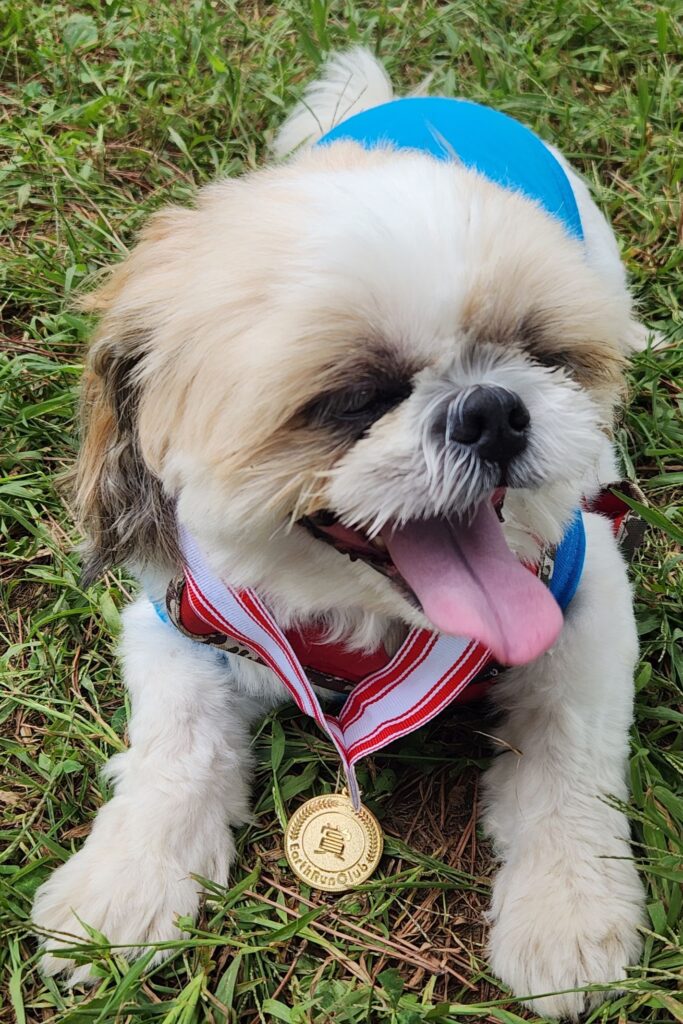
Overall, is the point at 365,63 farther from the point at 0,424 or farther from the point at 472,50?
the point at 0,424

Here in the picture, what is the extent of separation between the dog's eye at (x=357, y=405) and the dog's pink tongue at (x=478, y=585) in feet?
0.66

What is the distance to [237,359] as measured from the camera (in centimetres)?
162

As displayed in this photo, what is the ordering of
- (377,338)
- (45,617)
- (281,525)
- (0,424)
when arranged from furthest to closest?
1. (0,424)
2. (45,617)
3. (281,525)
4. (377,338)

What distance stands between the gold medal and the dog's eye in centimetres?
106

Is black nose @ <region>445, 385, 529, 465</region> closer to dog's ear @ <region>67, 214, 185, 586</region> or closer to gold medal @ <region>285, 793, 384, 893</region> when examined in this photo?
dog's ear @ <region>67, 214, 185, 586</region>

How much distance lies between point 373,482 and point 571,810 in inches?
37.6

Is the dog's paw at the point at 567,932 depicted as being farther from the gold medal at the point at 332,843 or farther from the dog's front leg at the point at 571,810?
the gold medal at the point at 332,843

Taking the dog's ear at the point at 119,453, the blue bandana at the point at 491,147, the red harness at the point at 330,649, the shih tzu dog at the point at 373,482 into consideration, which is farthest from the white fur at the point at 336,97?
the red harness at the point at 330,649

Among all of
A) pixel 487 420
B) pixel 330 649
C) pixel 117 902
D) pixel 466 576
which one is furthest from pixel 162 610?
pixel 487 420

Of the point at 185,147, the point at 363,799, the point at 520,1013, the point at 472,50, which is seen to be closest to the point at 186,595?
the point at 363,799

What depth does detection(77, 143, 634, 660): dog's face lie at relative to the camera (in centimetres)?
155

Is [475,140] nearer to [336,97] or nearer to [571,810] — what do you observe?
[336,97]

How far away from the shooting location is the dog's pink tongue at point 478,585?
1.64 meters

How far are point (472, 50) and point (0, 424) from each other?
95.9 inches
